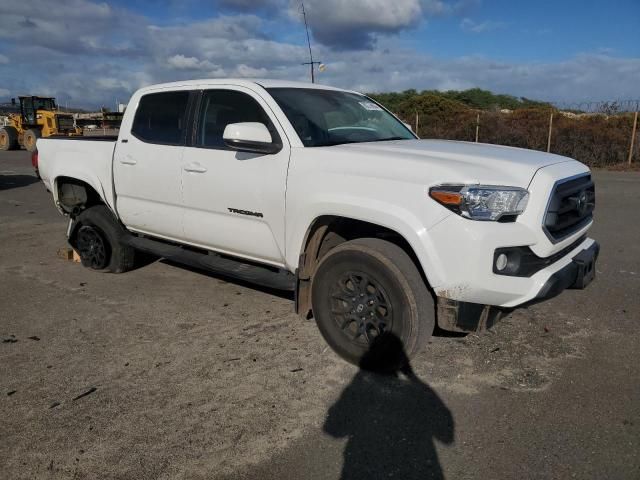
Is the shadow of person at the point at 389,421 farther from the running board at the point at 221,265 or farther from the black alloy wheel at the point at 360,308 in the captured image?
the running board at the point at 221,265

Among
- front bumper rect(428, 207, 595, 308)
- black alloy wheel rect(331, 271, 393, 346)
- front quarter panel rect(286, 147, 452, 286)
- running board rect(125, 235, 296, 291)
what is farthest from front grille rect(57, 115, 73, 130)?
front bumper rect(428, 207, 595, 308)

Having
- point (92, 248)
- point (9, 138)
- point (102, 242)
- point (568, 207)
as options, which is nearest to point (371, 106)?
point (568, 207)

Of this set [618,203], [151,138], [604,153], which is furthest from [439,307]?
[604,153]

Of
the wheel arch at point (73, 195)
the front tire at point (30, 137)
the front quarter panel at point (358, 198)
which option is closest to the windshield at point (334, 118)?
the front quarter panel at point (358, 198)

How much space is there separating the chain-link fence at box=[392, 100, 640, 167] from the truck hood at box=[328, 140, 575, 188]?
16991 millimetres

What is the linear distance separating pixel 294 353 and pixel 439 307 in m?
1.18

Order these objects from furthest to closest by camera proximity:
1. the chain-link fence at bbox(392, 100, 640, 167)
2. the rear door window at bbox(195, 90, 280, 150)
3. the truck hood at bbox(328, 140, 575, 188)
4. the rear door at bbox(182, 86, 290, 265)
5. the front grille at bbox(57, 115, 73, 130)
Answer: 1. the front grille at bbox(57, 115, 73, 130)
2. the chain-link fence at bbox(392, 100, 640, 167)
3. the rear door window at bbox(195, 90, 280, 150)
4. the rear door at bbox(182, 86, 290, 265)
5. the truck hood at bbox(328, 140, 575, 188)

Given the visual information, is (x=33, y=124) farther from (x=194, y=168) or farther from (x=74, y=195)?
(x=194, y=168)

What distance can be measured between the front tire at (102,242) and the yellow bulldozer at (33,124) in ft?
71.7

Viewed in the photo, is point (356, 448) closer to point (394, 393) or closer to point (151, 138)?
point (394, 393)

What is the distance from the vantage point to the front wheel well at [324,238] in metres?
3.81

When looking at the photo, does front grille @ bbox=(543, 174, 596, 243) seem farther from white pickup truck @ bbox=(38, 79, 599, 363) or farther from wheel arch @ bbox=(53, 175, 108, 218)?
wheel arch @ bbox=(53, 175, 108, 218)

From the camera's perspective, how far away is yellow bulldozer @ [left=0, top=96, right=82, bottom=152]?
26094 mm

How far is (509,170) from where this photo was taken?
3.41 m
